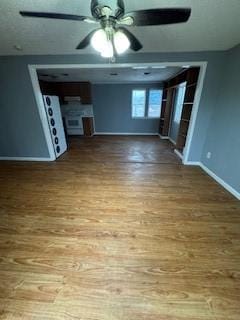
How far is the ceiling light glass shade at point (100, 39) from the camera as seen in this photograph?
1471 mm

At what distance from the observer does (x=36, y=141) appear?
3.67 meters

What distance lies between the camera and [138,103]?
6340 millimetres

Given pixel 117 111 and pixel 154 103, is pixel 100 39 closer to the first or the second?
pixel 117 111

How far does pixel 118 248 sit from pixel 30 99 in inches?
131

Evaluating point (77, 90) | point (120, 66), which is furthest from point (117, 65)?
point (77, 90)

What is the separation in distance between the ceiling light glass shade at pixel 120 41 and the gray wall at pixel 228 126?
1949 millimetres

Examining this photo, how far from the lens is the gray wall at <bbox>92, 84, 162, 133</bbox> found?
6.17 m

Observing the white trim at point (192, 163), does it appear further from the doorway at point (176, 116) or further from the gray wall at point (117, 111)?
the gray wall at point (117, 111)

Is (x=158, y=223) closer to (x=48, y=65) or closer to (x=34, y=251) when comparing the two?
(x=34, y=251)

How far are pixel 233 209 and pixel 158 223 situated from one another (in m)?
1.12

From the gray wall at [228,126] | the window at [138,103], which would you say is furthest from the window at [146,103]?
the gray wall at [228,126]

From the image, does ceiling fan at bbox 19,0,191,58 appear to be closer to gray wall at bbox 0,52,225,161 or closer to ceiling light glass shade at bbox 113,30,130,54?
ceiling light glass shade at bbox 113,30,130,54

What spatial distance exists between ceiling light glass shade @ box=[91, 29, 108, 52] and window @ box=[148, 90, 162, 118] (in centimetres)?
499

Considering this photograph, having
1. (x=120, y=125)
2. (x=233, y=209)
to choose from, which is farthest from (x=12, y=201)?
(x=120, y=125)
